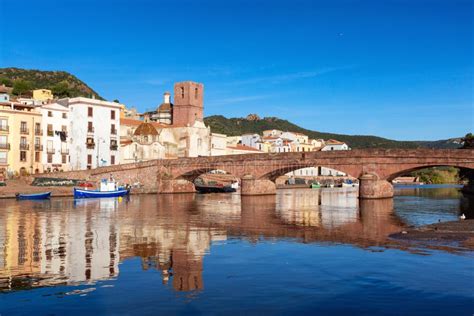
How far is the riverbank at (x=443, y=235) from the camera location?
2253cm

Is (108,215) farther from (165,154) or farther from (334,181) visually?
(334,181)

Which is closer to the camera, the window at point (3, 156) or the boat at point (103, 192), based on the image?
the boat at point (103, 192)

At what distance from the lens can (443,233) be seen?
25.5 metres

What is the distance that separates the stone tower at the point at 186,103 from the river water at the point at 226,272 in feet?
260

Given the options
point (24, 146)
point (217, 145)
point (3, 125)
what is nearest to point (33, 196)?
point (24, 146)

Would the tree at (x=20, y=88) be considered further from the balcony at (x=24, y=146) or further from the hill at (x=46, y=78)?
the balcony at (x=24, y=146)

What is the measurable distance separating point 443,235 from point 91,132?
64.7 meters

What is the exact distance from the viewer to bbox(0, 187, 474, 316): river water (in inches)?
504

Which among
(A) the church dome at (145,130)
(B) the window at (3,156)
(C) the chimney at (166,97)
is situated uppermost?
(C) the chimney at (166,97)

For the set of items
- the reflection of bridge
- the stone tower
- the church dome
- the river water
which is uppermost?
the stone tower

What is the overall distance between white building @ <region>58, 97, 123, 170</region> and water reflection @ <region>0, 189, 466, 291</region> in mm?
36283

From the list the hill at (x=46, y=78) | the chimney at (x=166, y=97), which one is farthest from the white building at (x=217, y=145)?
the hill at (x=46, y=78)

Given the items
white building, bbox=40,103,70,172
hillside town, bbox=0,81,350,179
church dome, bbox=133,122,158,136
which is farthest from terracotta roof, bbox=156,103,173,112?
white building, bbox=40,103,70,172

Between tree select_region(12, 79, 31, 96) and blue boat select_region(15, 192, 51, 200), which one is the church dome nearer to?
blue boat select_region(15, 192, 51, 200)
